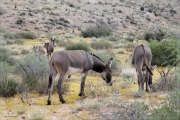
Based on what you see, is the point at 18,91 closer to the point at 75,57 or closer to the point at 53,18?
the point at 75,57

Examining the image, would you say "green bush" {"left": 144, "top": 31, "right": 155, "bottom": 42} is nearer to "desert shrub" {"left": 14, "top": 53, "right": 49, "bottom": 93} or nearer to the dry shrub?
"desert shrub" {"left": 14, "top": 53, "right": 49, "bottom": 93}

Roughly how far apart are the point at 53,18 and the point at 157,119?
51.6 m

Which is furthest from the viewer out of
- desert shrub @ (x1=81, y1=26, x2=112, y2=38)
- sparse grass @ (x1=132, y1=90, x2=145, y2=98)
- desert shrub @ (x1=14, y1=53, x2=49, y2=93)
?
desert shrub @ (x1=81, y1=26, x2=112, y2=38)

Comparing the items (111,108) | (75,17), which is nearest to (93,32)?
→ (75,17)

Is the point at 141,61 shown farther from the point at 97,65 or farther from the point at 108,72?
the point at 97,65

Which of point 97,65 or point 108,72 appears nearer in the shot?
point 97,65

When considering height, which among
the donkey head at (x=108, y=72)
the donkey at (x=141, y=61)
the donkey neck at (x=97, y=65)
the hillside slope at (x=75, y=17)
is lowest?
the hillside slope at (x=75, y=17)

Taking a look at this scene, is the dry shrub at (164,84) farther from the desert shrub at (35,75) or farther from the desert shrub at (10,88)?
the desert shrub at (10,88)

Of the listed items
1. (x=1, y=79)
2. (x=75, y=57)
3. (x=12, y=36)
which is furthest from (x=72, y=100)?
(x=12, y=36)

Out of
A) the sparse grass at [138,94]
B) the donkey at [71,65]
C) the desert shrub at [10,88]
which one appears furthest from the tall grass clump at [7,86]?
the sparse grass at [138,94]

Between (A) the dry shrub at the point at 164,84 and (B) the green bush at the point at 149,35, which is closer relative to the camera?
(A) the dry shrub at the point at 164,84

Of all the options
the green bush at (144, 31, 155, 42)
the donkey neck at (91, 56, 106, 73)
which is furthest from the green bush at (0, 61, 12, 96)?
the green bush at (144, 31, 155, 42)

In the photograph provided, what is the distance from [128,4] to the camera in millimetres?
85000

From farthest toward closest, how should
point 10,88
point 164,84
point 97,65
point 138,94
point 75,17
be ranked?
point 75,17, point 97,65, point 164,84, point 10,88, point 138,94
